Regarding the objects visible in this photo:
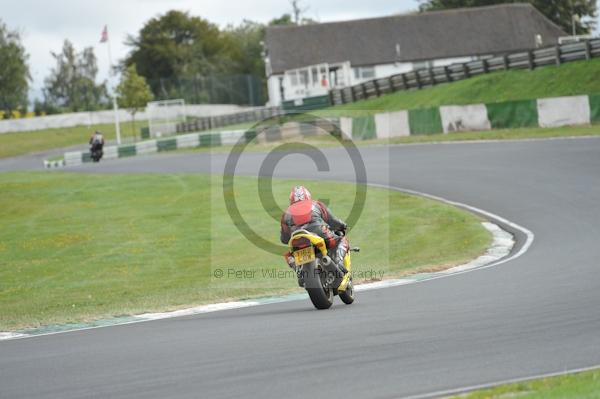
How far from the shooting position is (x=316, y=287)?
1098 centimetres

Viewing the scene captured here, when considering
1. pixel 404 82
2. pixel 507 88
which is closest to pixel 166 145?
pixel 404 82

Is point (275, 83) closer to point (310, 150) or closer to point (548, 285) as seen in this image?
point (310, 150)

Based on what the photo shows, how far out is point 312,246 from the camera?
10.8 metres

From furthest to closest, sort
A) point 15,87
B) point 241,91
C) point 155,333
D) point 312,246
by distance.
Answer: point 15,87 → point 241,91 → point 312,246 → point 155,333

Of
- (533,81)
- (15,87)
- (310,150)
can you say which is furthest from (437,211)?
(15,87)

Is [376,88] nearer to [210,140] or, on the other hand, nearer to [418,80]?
[418,80]

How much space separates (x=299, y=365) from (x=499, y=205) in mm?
15346

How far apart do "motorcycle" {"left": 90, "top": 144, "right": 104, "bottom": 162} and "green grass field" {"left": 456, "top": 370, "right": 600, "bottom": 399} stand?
45780mm

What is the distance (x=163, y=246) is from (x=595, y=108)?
19780 millimetres

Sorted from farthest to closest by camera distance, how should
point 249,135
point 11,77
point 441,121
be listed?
point 11,77 < point 249,135 < point 441,121

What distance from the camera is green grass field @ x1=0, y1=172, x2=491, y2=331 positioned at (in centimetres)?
1498

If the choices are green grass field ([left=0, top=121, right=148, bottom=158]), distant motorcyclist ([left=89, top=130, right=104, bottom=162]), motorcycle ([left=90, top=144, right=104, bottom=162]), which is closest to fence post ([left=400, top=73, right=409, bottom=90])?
distant motorcyclist ([left=89, top=130, right=104, bottom=162])

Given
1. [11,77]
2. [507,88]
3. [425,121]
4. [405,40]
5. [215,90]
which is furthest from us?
[11,77]

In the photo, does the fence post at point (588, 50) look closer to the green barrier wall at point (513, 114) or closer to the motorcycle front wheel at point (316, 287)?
the green barrier wall at point (513, 114)
